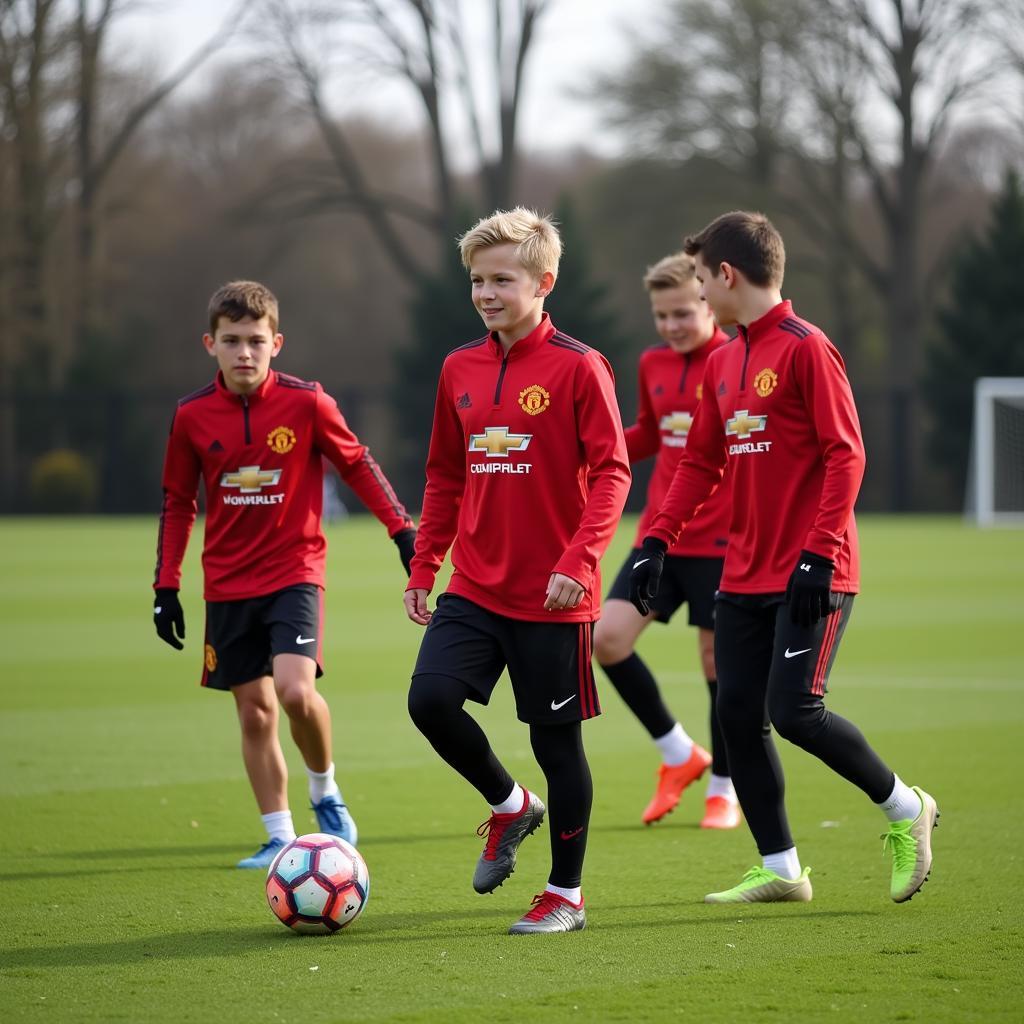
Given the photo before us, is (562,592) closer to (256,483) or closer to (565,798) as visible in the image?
(565,798)

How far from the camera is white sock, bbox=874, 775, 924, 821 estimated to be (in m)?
5.31

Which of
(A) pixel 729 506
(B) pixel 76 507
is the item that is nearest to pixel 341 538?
(B) pixel 76 507

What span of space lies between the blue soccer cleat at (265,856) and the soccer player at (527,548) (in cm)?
118

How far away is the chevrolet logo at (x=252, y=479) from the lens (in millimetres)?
6285

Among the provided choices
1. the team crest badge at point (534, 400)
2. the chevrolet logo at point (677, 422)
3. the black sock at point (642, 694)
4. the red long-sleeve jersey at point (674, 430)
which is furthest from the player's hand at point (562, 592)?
the chevrolet logo at point (677, 422)

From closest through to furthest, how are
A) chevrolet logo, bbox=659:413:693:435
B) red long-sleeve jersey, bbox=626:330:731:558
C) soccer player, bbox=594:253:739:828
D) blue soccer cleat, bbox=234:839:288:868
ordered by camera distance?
blue soccer cleat, bbox=234:839:288:868 → soccer player, bbox=594:253:739:828 → red long-sleeve jersey, bbox=626:330:731:558 → chevrolet logo, bbox=659:413:693:435

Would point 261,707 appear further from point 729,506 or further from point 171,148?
point 171,148

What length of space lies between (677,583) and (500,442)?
2.36 metres

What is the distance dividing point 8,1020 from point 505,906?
5.79ft

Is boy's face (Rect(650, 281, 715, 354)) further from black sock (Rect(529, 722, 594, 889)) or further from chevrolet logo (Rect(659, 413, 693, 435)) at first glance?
black sock (Rect(529, 722, 594, 889))

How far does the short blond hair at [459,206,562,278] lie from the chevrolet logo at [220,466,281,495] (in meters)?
1.47

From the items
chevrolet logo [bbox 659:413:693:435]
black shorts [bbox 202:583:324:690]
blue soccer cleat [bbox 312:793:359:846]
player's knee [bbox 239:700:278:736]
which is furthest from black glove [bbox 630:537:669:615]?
chevrolet logo [bbox 659:413:693:435]

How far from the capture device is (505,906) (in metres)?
5.39

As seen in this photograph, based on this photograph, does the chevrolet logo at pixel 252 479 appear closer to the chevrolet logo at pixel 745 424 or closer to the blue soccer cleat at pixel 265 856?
the blue soccer cleat at pixel 265 856
